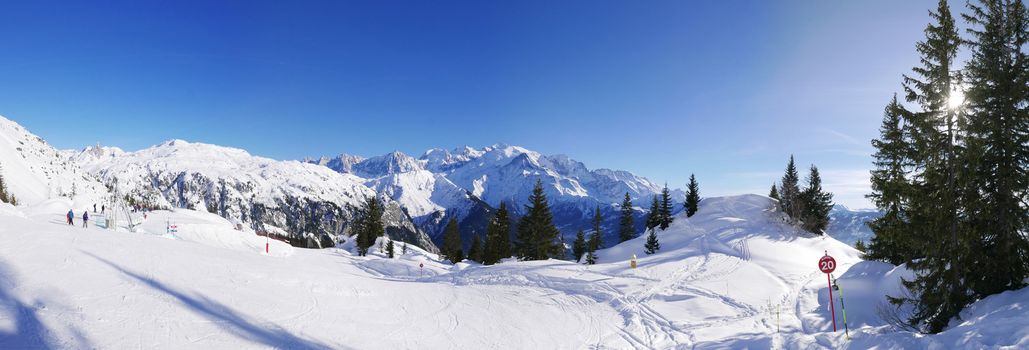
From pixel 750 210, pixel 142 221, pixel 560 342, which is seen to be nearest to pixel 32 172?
pixel 142 221

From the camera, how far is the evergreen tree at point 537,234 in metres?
50.4

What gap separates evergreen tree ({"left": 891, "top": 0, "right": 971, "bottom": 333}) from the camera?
12.5 m

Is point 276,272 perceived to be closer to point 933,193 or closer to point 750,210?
point 933,193

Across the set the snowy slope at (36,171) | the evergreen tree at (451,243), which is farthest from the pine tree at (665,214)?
the snowy slope at (36,171)

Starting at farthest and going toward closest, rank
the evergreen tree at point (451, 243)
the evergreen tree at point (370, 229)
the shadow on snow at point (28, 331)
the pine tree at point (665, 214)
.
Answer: the evergreen tree at point (451, 243), the evergreen tree at point (370, 229), the pine tree at point (665, 214), the shadow on snow at point (28, 331)

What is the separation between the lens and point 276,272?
16859 millimetres

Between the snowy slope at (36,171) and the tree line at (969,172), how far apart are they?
11198 centimetres

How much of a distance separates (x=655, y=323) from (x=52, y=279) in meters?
18.4

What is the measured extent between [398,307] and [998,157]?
1899 centimetres

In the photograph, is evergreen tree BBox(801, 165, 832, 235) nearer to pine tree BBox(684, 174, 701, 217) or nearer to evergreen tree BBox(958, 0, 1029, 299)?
pine tree BBox(684, 174, 701, 217)

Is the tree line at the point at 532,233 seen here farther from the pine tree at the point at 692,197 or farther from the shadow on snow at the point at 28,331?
the shadow on snow at the point at 28,331

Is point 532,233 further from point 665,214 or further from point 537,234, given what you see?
point 665,214

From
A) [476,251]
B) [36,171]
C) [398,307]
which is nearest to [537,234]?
[476,251]

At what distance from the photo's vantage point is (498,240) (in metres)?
56.9
